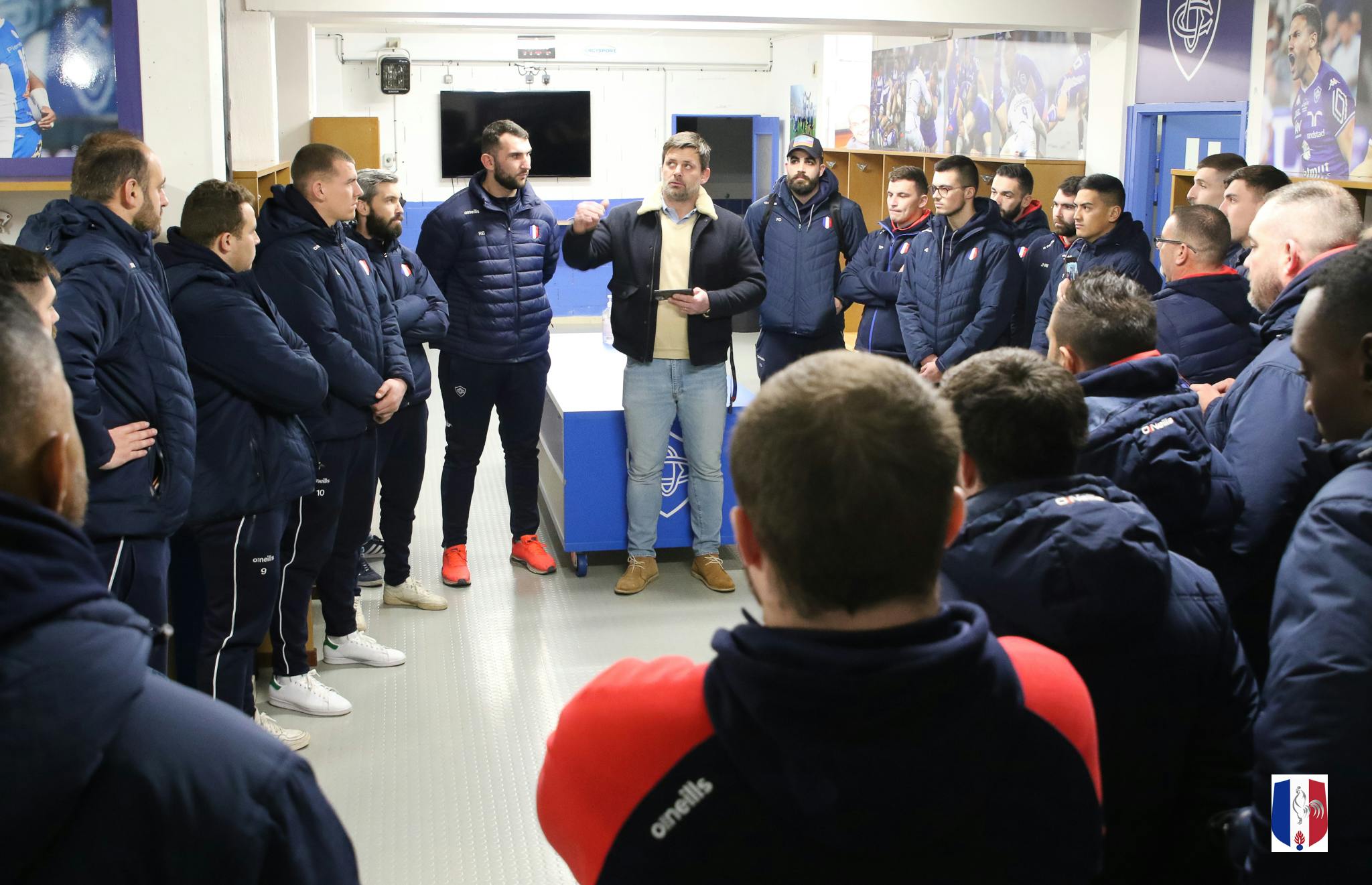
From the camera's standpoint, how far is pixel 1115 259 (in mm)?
4879

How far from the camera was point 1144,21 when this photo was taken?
20.2 feet

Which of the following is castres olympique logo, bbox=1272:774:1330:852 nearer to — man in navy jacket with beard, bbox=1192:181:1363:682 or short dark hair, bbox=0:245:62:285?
man in navy jacket with beard, bbox=1192:181:1363:682

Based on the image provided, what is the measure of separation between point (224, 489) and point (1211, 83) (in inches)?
193

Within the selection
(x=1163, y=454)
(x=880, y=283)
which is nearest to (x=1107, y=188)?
(x=880, y=283)

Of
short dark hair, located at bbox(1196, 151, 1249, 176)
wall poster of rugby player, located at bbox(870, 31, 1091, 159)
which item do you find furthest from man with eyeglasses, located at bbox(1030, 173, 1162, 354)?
wall poster of rugby player, located at bbox(870, 31, 1091, 159)

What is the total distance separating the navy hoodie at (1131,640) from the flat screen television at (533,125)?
11.2 meters

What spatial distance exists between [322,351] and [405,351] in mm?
559

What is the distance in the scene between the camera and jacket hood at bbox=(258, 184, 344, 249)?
3.48 metres

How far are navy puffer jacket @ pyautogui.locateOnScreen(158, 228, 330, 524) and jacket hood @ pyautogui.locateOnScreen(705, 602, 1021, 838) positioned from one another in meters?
2.37

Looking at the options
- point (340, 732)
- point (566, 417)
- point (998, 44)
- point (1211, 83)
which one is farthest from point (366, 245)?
point (998, 44)

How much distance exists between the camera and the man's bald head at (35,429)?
37.9 inches

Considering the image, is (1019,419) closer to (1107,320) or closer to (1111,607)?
(1111,607)

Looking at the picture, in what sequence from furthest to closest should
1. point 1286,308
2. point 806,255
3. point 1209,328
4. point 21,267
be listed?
point 806,255, point 1209,328, point 1286,308, point 21,267

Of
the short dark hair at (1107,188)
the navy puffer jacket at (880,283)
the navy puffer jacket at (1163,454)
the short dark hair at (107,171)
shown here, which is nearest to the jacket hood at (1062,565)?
the navy puffer jacket at (1163,454)
